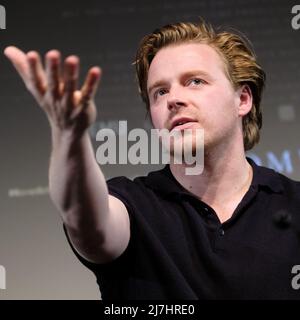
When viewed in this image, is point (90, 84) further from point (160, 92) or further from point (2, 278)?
point (2, 278)

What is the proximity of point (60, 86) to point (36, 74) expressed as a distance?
36 mm

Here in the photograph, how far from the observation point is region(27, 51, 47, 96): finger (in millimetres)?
673

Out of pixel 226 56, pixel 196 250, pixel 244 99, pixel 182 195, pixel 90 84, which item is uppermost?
pixel 226 56

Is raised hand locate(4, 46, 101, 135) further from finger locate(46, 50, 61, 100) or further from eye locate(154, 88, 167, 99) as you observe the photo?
eye locate(154, 88, 167, 99)

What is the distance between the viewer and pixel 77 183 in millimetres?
789

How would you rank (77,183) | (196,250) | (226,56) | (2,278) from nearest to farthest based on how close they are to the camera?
(77,183) < (196,250) < (226,56) < (2,278)

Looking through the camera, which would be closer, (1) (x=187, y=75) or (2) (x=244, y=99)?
(1) (x=187, y=75)

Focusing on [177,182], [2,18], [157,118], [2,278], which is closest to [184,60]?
[157,118]

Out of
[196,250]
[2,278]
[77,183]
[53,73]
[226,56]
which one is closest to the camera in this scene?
[53,73]

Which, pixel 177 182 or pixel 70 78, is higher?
pixel 70 78

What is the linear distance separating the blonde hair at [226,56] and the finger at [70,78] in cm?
62

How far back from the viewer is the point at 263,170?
48.8 inches

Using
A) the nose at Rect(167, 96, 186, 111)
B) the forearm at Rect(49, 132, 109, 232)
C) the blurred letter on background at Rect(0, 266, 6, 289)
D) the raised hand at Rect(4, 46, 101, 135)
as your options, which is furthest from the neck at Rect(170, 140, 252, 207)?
the blurred letter on background at Rect(0, 266, 6, 289)

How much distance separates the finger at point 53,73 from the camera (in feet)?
2.16
